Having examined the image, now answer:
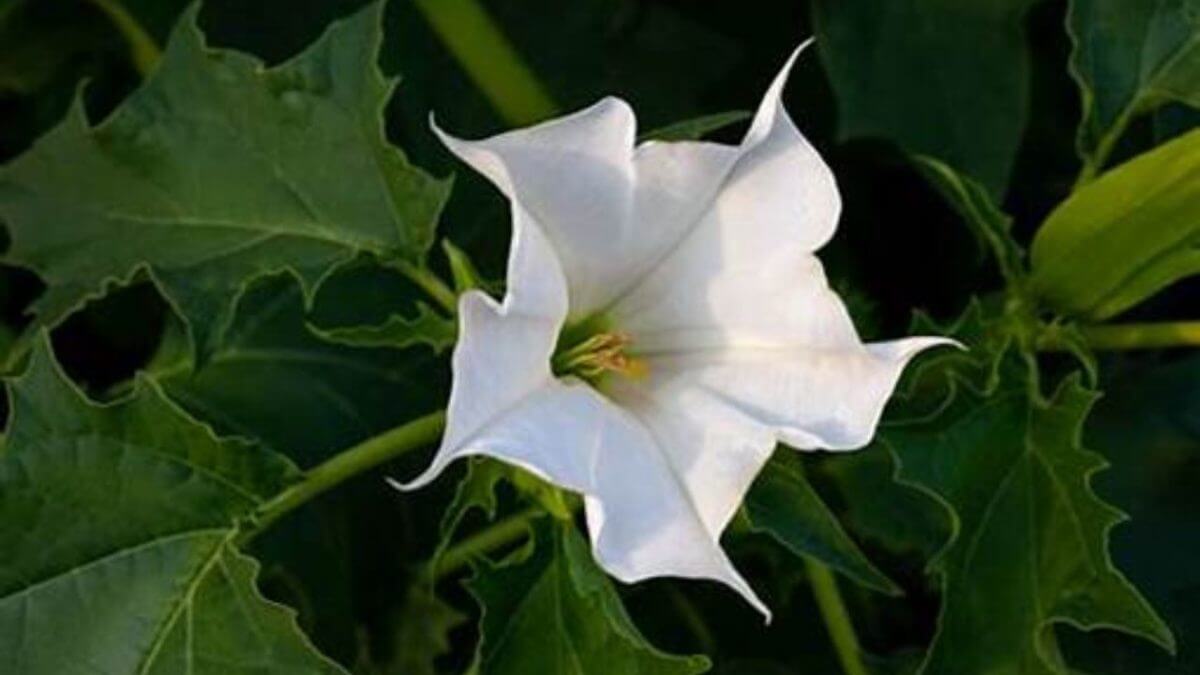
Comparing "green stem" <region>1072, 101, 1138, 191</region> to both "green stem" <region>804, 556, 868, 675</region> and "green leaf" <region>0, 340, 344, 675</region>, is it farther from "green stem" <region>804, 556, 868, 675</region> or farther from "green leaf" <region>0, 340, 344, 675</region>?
"green leaf" <region>0, 340, 344, 675</region>

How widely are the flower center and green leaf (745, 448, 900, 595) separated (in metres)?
0.06

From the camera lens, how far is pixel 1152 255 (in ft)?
3.42

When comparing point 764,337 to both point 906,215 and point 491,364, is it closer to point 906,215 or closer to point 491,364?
point 491,364

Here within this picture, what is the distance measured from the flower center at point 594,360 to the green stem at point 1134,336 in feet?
0.72

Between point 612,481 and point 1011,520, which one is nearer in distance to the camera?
point 612,481

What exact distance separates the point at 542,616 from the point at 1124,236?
0.27m

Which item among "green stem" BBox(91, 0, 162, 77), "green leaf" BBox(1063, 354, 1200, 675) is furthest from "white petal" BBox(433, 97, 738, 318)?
"green stem" BBox(91, 0, 162, 77)

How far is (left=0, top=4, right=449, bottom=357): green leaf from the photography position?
3.47ft

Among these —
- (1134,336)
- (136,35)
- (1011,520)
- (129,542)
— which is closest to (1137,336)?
(1134,336)

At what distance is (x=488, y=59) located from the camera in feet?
4.16

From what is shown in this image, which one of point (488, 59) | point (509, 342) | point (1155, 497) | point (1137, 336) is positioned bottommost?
point (1155, 497)

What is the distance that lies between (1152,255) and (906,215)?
1.04 feet

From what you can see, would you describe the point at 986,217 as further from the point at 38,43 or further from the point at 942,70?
the point at 38,43

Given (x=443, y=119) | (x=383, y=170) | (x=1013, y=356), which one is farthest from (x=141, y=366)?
(x=1013, y=356)
